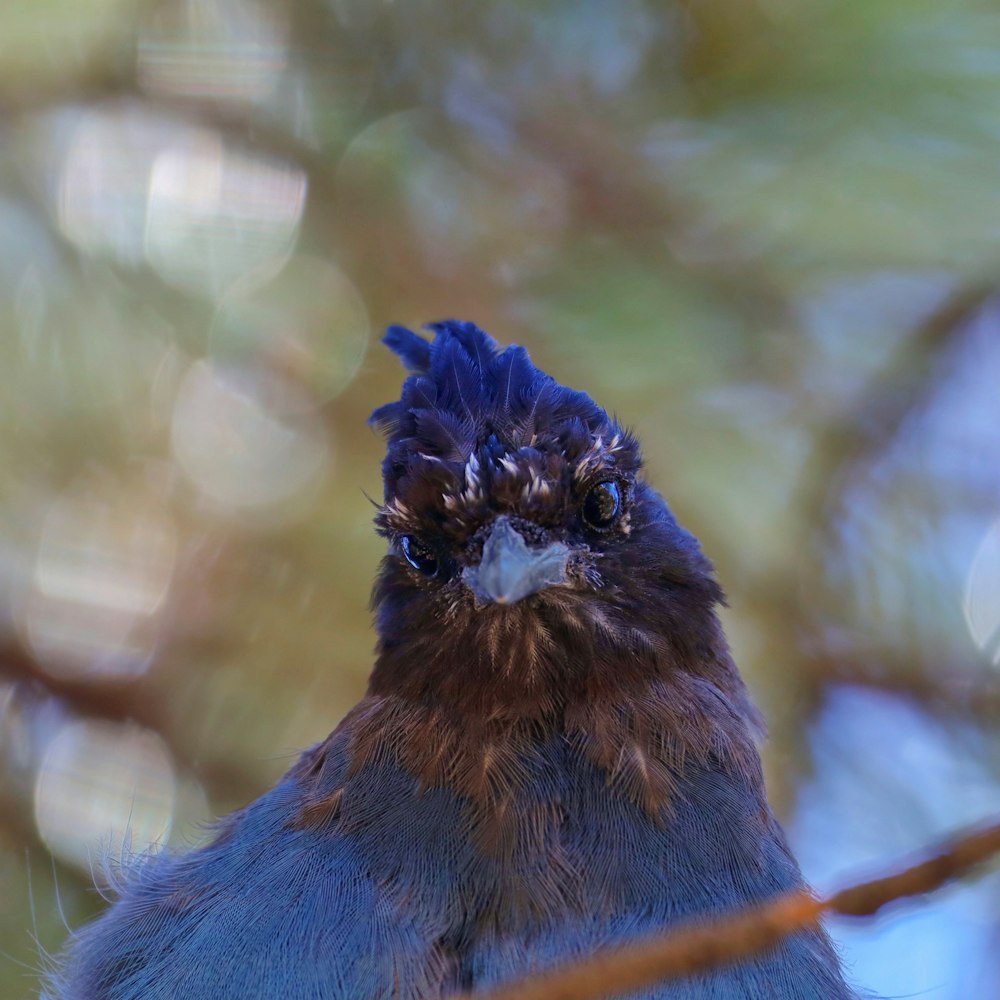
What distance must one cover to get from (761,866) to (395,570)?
119 centimetres

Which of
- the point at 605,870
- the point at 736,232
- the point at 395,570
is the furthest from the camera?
the point at 736,232

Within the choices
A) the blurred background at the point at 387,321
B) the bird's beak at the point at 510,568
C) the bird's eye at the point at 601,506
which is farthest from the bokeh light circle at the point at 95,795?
the bird's eye at the point at 601,506

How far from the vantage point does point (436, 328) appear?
376 cm

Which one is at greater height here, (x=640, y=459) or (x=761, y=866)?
(x=640, y=459)

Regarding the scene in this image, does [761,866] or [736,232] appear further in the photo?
[736,232]

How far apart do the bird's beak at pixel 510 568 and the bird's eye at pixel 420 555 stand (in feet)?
0.55

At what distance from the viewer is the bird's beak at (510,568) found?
288 centimetres

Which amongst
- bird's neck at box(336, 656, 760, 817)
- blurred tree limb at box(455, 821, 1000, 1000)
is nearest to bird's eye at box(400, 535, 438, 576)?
bird's neck at box(336, 656, 760, 817)

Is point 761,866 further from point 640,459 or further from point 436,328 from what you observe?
point 436,328

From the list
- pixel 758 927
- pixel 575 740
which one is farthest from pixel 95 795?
pixel 758 927

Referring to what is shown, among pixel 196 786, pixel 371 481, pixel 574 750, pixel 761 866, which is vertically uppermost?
pixel 371 481

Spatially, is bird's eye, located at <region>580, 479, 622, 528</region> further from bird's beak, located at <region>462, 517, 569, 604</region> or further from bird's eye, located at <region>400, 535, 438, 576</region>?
bird's eye, located at <region>400, 535, 438, 576</region>

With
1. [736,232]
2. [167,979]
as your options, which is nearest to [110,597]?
[167,979]

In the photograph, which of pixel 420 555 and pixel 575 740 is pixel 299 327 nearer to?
pixel 420 555
